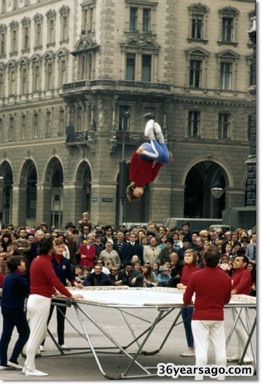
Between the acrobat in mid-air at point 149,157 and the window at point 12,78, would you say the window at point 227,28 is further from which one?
the acrobat in mid-air at point 149,157

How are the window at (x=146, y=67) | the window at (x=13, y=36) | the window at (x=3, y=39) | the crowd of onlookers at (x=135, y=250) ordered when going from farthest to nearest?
the window at (x=3, y=39)
the window at (x=13, y=36)
the window at (x=146, y=67)
the crowd of onlookers at (x=135, y=250)

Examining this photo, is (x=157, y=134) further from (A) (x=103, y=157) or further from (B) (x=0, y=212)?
(B) (x=0, y=212)

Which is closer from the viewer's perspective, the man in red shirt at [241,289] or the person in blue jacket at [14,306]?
the person in blue jacket at [14,306]

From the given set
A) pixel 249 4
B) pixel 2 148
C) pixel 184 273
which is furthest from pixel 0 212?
pixel 184 273

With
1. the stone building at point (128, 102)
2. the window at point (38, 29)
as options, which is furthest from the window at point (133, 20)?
the window at point (38, 29)

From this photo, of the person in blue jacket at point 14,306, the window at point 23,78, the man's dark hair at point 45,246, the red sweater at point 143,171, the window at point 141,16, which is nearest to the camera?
the red sweater at point 143,171

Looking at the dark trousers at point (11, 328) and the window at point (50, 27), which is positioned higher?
the window at point (50, 27)

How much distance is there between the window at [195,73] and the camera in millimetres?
71125

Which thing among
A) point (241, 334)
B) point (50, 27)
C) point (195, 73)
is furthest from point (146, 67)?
point (241, 334)

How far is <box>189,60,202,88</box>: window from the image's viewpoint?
7112 cm

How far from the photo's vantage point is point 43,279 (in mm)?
16484

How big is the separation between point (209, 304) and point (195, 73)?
57564mm

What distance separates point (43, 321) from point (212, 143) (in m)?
55.4

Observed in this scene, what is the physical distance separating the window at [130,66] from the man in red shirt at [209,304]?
4972 cm
